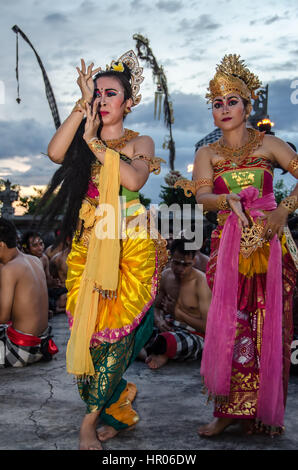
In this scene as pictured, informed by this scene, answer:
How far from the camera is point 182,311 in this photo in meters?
5.02

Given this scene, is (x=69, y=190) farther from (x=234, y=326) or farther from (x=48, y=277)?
(x=48, y=277)

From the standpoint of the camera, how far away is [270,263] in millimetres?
2814

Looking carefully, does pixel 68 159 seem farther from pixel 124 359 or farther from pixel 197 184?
pixel 124 359

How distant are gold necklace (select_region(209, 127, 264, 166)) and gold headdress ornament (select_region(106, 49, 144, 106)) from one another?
59cm

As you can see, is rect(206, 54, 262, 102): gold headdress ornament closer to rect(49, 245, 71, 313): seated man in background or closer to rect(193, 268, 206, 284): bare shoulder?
rect(193, 268, 206, 284): bare shoulder

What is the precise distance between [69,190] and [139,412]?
153 cm

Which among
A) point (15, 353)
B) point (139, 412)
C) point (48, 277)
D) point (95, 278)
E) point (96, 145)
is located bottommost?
point (139, 412)

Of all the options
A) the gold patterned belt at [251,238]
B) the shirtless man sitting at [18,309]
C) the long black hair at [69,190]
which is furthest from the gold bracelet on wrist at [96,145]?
the shirtless man sitting at [18,309]

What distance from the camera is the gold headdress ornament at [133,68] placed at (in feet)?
9.57

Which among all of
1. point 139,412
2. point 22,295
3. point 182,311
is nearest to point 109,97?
point 139,412

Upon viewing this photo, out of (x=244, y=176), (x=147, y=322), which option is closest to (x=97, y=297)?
(x=147, y=322)

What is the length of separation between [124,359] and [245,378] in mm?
712
